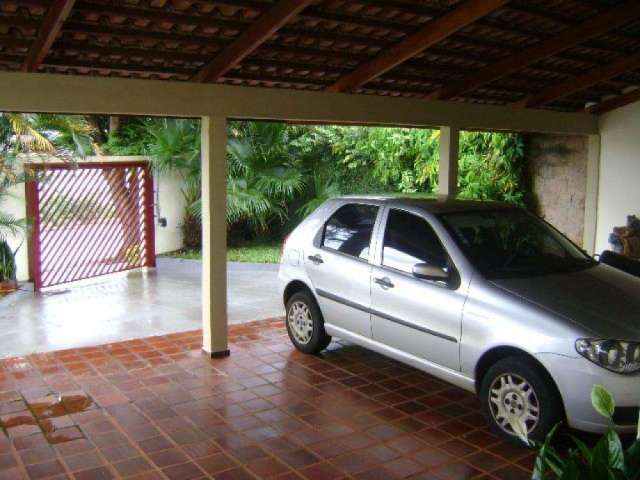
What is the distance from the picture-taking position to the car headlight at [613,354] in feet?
13.4

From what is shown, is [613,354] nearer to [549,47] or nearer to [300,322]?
[300,322]

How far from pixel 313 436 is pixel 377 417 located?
23.5 inches

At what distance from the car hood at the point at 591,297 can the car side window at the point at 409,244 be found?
0.62m

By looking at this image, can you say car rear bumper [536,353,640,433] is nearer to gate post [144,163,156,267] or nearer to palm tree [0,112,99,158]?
palm tree [0,112,99,158]

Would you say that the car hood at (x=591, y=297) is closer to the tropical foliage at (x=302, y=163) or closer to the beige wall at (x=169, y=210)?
the tropical foliage at (x=302, y=163)

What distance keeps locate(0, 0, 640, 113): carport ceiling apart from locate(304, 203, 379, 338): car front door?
58.2 inches

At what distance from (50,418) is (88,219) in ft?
21.1

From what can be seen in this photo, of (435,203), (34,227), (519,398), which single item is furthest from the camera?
(34,227)

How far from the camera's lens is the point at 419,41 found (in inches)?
234

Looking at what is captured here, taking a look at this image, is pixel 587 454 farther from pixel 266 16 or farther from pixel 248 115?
pixel 248 115

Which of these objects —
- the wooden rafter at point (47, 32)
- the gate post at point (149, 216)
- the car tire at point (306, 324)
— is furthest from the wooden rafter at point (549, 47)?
the gate post at point (149, 216)

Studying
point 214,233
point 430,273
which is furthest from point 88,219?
point 430,273

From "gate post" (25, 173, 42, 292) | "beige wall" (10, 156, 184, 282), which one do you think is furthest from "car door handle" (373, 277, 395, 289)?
"beige wall" (10, 156, 184, 282)

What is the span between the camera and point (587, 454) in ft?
7.71
